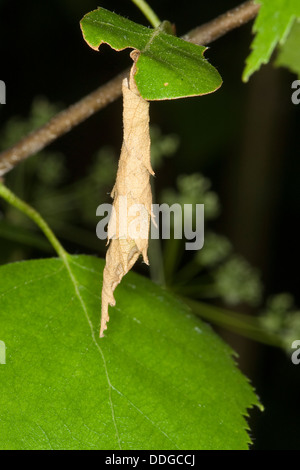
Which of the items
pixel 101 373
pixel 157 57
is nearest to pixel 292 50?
pixel 157 57

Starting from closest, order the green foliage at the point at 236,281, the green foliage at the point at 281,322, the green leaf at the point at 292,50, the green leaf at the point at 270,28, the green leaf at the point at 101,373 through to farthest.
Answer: the green leaf at the point at 270,28 < the green leaf at the point at 101,373 < the green leaf at the point at 292,50 < the green foliage at the point at 281,322 < the green foliage at the point at 236,281

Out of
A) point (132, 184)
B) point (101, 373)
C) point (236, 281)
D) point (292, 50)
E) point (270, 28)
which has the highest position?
point (292, 50)

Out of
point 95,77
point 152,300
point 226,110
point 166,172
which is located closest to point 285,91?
point 226,110

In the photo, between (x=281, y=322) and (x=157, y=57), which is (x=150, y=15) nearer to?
(x=157, y=57)

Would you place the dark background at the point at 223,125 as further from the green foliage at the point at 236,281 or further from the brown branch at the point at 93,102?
the brown branch at the point at 93,102

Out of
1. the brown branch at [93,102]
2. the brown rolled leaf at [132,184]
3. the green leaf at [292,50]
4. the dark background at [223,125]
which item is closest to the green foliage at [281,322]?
the green leaf at [292,50]

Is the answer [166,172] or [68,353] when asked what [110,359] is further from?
[166,172]
